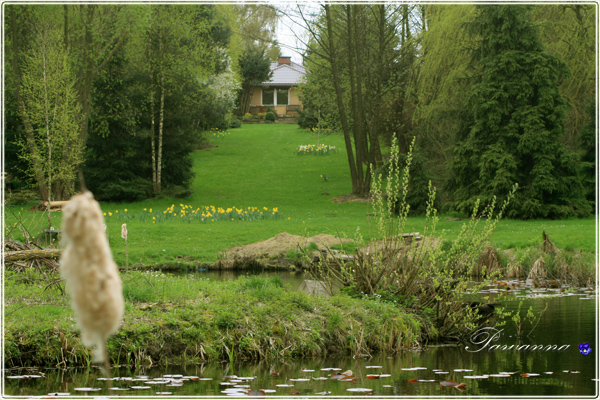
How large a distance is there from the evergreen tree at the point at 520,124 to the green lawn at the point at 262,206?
1221mm

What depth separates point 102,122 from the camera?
28.7 meters

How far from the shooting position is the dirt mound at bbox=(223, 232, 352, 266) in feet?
54.7

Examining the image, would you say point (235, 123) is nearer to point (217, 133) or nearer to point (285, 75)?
point (217, 133)

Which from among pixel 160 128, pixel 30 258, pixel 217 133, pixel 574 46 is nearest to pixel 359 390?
pixel 30 258

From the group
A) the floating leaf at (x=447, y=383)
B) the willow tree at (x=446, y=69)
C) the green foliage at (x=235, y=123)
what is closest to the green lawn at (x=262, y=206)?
the green foliage at (x=235, y=123)

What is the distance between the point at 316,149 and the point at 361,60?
16864 mm

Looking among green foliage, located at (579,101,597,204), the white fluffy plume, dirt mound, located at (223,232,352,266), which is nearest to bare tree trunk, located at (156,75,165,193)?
dirt mound, located at (223,232,352,266)

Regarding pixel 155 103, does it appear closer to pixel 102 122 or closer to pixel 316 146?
pixel 102 122

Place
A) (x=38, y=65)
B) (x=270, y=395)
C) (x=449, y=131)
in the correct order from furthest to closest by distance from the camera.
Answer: (x=449, y=131), (x=38, y=65), (x=270, y=395)

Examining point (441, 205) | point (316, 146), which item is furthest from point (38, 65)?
point (316, 146)

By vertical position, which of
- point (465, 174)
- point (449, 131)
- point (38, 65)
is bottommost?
point (465, 174)

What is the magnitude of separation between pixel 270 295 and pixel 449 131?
21.5 metres

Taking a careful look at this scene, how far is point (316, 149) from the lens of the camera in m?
46.2

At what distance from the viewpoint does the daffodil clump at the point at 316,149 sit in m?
45.8
